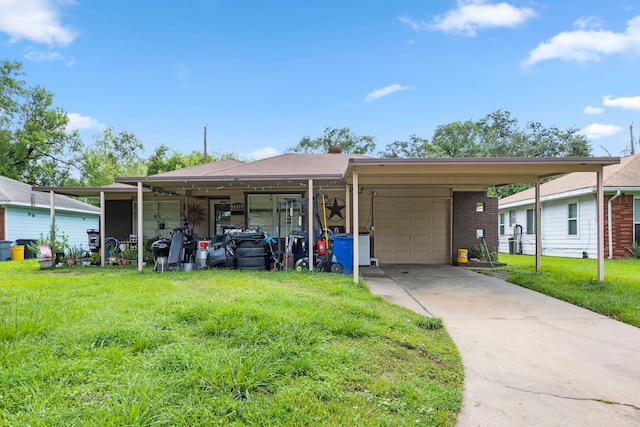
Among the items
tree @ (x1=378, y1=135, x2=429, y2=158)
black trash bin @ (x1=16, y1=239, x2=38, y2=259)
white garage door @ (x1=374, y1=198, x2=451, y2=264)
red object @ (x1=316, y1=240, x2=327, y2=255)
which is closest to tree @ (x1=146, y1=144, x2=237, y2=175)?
tree @ (x1=378, y1=135, x2=429, y2=158)

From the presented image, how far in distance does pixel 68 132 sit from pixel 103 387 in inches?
1235

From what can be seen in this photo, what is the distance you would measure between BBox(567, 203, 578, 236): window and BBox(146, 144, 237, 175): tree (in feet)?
89.2

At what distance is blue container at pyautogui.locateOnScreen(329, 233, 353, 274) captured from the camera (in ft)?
29.7

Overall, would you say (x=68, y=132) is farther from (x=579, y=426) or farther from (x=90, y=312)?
(x=579, y=426)

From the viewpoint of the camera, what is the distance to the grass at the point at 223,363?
2.37m

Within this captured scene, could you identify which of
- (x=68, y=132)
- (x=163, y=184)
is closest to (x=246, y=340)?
(x=163, y=184)

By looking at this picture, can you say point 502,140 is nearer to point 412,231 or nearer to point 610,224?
point 610,224

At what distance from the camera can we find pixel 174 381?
105 inches

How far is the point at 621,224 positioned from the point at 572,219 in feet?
5.75

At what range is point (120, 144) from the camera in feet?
120

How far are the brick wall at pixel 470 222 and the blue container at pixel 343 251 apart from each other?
499cm

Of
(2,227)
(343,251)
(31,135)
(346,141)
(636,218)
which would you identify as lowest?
(343,251)

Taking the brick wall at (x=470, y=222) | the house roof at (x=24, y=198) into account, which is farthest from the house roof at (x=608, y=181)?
the house roof at (x=24, y=198)

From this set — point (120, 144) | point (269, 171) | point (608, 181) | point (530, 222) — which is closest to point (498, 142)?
point (530, 222)
